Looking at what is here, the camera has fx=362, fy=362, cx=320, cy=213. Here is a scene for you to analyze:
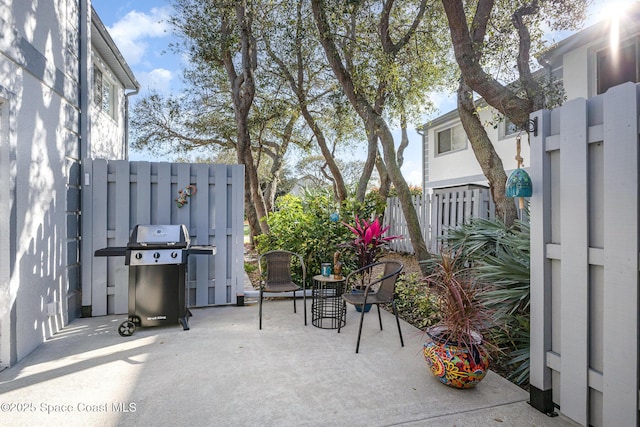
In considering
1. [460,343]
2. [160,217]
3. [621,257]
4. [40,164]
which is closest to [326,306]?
[460,343]

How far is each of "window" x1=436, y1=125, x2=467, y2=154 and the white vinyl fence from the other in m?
3.30

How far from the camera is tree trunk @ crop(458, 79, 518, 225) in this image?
452cm

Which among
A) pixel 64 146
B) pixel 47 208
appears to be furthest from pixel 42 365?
pixel 64 146

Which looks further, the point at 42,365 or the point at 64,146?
the point at 64,146

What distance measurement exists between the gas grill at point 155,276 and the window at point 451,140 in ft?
32.2

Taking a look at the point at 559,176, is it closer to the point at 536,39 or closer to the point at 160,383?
the point at 160,383

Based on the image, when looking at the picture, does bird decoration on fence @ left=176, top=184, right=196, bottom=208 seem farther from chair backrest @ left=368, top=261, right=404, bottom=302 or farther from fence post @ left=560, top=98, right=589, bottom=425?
fence post @ left=560, top=98, right=589, bottom=425

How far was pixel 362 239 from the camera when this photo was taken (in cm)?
455

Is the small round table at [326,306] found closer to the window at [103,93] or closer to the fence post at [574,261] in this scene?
the fence post at [574,261]

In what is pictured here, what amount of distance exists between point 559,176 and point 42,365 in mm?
4252

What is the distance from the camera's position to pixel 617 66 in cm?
672

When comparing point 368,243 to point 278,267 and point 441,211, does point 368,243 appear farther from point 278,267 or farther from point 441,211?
point 441,211

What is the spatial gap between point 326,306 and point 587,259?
3187 mm

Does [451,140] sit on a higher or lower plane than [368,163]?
higher
